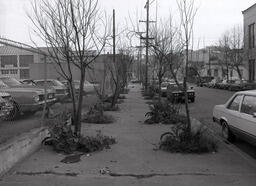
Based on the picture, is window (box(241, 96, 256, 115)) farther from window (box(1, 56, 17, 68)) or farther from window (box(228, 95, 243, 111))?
window (box(1, 56, 17, 68))

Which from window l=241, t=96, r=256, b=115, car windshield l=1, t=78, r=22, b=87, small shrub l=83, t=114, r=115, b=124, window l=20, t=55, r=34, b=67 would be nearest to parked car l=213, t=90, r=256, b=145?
window l=241, t=96, r=256, b=115

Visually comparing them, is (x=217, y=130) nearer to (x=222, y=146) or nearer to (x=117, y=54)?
(x=222, y=146)

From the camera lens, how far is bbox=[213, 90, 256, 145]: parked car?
721 cm

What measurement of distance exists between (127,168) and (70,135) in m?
1.90

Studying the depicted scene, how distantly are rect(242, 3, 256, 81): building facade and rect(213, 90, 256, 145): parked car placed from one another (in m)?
33.8

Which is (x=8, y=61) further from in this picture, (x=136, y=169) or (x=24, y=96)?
(x=136, y=169)

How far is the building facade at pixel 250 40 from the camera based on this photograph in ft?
134

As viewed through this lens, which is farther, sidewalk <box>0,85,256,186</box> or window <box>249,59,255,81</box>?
window <box>249,59,255,81</box>

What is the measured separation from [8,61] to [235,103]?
18.1 ft

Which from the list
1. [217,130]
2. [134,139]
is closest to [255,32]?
[217,130]

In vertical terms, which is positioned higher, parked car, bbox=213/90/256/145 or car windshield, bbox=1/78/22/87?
car windshield, bbox=1/78/22/87

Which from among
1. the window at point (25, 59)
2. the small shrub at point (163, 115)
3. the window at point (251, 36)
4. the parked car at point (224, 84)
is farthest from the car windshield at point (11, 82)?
the parked car at point (224, 84)

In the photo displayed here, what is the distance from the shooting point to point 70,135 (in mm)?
7684

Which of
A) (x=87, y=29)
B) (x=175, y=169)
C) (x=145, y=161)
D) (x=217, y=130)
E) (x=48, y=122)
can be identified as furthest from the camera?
(x=217, y=130)
